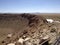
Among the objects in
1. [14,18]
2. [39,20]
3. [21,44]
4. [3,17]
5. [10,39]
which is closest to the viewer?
[21,44]

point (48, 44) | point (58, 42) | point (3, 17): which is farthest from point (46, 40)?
point (3, 17)

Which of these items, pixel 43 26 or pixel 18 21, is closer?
pixel 43 26

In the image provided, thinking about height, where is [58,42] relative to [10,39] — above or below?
above

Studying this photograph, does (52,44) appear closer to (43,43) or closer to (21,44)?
(43,43)

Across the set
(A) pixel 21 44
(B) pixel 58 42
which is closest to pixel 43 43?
(B) pixel 58 42

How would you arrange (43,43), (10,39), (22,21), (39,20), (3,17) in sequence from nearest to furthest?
(43,43) < (10,39) < (39,20) < (22,21) < (3,17)

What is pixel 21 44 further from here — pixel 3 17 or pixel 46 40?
pixel 3 17

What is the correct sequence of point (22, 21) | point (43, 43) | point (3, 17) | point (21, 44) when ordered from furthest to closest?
point (3, 17)
point (22, 21)
point (21, 44)
point (43, 43)

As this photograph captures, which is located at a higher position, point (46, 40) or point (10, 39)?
point (46, 40)

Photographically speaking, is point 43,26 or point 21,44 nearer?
point 21,44
